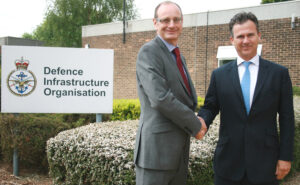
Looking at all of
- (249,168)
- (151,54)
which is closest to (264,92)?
(249,168)

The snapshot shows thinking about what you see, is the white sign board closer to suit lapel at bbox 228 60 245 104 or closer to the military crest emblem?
the military crest emblem

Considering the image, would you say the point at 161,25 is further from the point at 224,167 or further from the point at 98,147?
the point at 98,147

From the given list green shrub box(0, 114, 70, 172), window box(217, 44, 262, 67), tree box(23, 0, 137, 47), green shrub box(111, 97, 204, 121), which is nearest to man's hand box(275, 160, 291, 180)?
green shrub box(0, 114, 70, 172)

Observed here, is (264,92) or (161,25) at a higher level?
(161,25)

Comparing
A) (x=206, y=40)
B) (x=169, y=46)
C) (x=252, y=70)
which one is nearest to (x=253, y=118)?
(x=252, y=70)

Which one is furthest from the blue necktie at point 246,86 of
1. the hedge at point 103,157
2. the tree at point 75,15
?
the tree at point 75,15

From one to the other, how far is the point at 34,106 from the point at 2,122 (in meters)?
0.62

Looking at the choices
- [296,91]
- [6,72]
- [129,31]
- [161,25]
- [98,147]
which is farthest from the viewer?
[129,31]

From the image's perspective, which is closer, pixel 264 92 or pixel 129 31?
pixel 264 92

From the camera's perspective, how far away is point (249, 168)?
1.84 metres

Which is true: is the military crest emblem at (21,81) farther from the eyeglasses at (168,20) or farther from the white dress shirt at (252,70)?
the white dress shirt at (252,70)

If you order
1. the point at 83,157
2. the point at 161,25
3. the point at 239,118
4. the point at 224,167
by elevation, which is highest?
the point at 161,25

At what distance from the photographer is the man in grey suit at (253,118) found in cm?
183

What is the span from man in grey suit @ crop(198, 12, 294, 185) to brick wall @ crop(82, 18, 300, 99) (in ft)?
29.2
